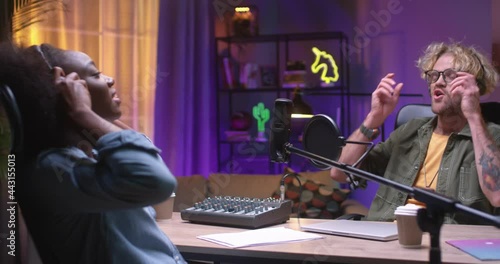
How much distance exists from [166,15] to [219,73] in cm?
98

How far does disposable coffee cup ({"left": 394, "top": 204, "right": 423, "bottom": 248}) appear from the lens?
1470 millimetres

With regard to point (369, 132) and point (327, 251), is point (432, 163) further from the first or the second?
point (327, 251)

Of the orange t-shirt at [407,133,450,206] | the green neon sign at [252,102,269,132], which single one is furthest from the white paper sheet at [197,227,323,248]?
the green neon sign at [252,102,269,132]

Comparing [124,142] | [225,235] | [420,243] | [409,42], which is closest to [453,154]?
[420,243]

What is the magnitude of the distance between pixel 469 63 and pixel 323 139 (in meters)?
1.30

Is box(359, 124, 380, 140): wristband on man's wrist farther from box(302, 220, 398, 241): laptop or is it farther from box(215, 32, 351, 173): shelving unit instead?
box(215, 32, 351, 173): shelving unit

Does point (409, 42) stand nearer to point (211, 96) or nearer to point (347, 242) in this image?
point (211, 96)

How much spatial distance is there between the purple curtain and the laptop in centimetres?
208

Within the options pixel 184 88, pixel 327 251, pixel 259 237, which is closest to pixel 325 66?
pixel 184 88

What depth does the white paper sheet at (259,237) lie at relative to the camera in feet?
4.94

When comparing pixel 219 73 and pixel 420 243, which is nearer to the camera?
pixel 420 243

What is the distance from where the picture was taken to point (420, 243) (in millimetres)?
1480

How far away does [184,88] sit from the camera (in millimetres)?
3912

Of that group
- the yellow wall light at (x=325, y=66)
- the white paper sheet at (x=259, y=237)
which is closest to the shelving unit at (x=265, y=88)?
the yellow wall light at (x=325, y=66)
